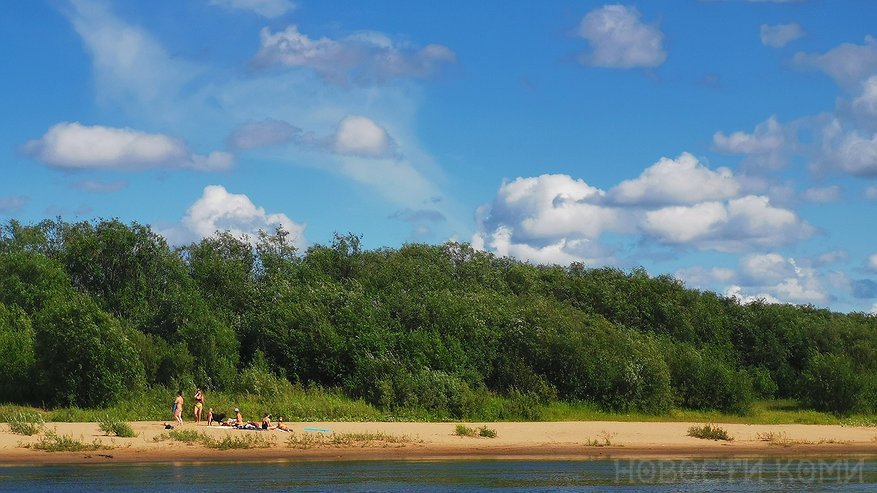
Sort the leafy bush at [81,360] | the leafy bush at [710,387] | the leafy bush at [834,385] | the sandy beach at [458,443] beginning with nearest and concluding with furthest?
the sandy beach at [458,443] → the leafy bush at [81,360] → the leafy bush at [710,387] → the leafy bush at [834,385]

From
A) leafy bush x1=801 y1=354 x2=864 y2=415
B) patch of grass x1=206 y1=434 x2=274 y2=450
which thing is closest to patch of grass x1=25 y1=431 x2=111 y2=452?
patch of grass x1=206 y1=434 x2=274 y2=450

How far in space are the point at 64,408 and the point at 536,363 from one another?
28.7m

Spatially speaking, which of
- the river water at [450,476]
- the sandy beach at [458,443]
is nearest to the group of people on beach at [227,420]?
the sandy beach at [458,443]

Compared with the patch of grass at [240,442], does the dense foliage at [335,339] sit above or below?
above

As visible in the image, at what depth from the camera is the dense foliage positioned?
52438 mm

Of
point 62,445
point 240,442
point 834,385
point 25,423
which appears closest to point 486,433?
point 240,442

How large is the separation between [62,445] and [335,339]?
920 inches

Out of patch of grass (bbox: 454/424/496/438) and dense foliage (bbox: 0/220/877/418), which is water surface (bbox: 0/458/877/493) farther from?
dense foliage (bbox: 0/220/877/418)

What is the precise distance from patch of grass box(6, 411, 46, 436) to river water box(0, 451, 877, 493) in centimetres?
553

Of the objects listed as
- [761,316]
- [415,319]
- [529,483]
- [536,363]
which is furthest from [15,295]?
[761,316]

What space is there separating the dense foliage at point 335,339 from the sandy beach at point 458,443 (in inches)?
266

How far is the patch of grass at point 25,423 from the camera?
40.5m

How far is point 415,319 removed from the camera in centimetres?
6378

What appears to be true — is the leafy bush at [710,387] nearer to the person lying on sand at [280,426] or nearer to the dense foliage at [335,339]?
the dense foliage at [335,339]
